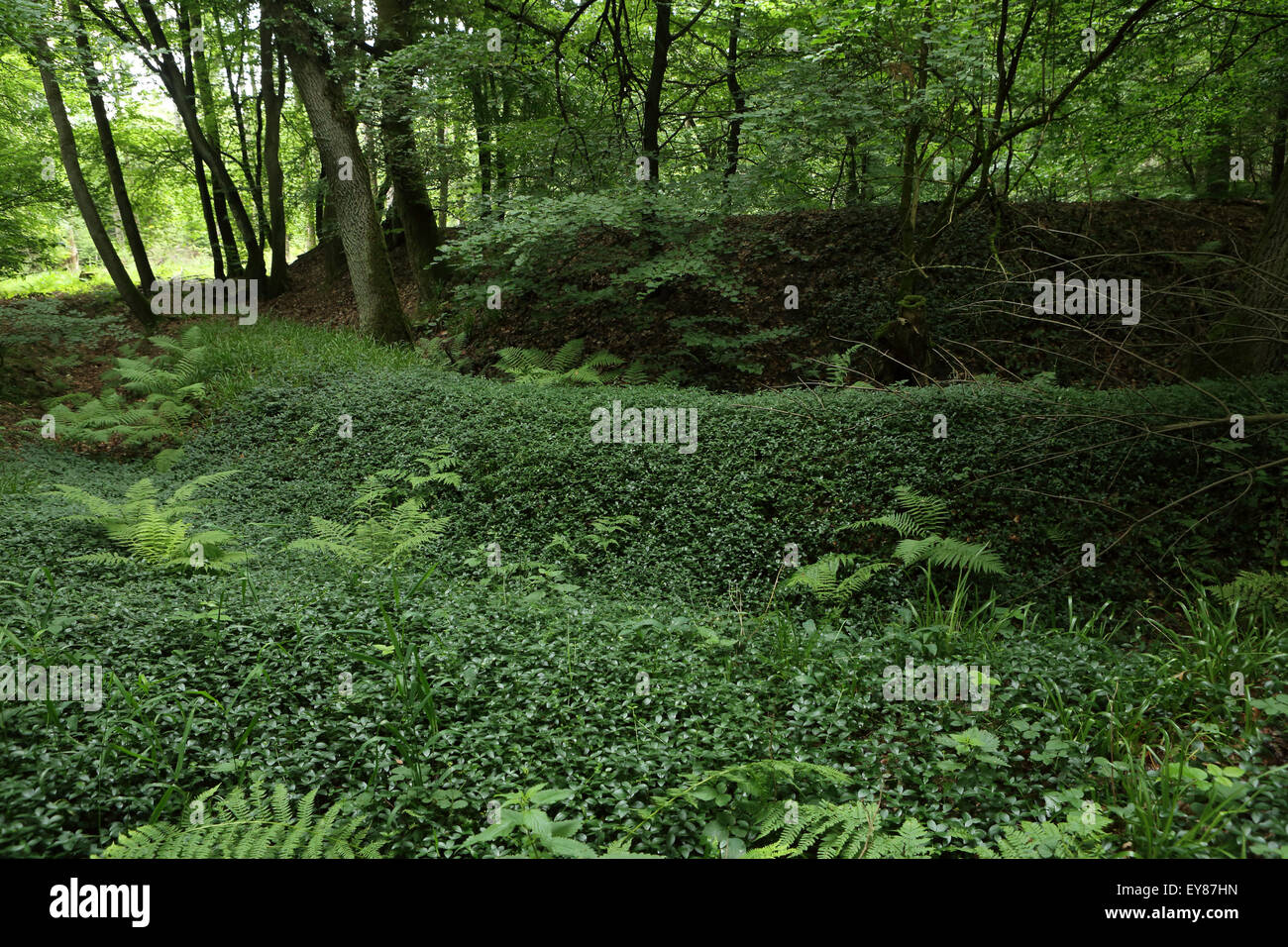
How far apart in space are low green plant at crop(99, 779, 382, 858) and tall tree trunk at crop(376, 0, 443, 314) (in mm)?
8470

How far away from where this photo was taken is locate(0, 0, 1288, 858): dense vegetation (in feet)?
9.23

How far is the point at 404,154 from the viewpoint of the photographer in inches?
491

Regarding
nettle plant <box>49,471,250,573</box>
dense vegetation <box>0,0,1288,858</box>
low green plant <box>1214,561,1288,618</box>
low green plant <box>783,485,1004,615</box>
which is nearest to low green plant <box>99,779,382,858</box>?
dense vegetation <box>0,0,1288,858</box>

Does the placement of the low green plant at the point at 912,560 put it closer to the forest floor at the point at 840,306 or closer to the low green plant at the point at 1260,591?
the low green plant at the point at 1260,591

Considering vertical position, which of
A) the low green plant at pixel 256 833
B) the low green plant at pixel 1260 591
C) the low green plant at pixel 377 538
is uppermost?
the low green plant at pixel 377 538

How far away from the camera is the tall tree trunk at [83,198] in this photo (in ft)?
39.1

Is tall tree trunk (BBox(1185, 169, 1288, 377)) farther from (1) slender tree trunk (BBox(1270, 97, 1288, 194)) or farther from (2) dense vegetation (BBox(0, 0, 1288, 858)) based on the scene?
(1) slender tree trunk (BBox(1270, 97, 1288, 194))

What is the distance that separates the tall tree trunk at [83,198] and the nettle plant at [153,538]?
30.4ft

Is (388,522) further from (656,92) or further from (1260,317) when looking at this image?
(1260,317)

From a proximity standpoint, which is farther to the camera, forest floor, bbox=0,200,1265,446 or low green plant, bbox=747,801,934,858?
forest floor, bbox=0,200,1265,446

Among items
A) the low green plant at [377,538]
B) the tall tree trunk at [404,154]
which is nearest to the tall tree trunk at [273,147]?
the tall tree trunk at [404,154]

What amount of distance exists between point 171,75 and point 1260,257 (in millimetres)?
18287

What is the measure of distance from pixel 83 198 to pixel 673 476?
13429 millimetres
